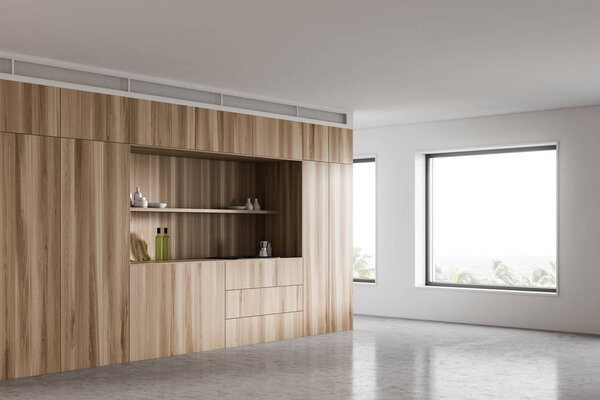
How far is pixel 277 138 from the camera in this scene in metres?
7.83

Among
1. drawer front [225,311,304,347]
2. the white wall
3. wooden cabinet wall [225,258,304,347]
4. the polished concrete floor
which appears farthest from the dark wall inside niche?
the white wall

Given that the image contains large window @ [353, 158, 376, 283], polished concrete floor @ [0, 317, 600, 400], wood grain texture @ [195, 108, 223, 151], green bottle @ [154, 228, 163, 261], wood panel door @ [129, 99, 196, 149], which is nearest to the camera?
polished concrete floor @ [0, 317, 600, 400]

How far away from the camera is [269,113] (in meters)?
7.83

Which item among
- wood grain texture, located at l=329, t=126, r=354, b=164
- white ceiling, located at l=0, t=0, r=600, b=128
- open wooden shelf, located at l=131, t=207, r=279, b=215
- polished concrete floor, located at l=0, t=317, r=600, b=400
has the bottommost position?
polished concrete floor, located at l=0, t=317, r=600, b=400

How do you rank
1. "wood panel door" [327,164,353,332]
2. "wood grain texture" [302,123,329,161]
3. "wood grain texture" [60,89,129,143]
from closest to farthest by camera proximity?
"wood grain texture" [60,89,129,143]
"wood grain texture" [302,123,329,161]
"wood panel door" [327,164,353,332]

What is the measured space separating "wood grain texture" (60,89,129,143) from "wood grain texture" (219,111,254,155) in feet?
3.71

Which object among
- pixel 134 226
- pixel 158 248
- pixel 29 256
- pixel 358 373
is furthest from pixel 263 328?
pixel 29 256

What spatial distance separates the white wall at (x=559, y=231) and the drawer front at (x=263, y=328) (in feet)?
7.79

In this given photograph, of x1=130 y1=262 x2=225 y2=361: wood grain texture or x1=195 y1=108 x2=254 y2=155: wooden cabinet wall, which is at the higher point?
x1=195 y1=108 x2=254 y2=155: wooden cabinet wall

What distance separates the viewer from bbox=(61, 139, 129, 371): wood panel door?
607 centimetres

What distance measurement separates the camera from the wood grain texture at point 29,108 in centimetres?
571

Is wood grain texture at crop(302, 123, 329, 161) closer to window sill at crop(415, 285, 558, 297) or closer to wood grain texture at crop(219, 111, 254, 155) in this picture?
wood grain texture at crop(219, 111, 254, 155)

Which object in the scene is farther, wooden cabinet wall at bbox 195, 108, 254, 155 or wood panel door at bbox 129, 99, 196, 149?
wooden cabinet wall at bbox 195, 108, 254, 155

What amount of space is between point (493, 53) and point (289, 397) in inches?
123
